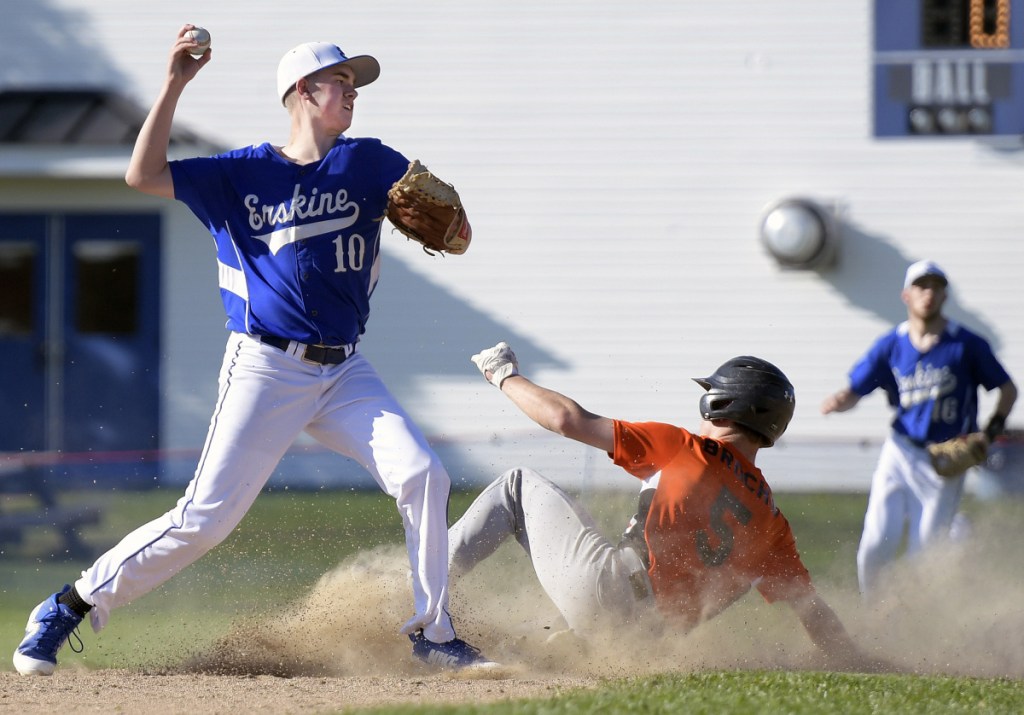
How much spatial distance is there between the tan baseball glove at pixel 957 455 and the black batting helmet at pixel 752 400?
2532 mm

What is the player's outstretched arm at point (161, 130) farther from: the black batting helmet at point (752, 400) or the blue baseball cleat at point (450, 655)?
the black batting helmet at point (752, 400)

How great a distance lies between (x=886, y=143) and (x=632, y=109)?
2525mm

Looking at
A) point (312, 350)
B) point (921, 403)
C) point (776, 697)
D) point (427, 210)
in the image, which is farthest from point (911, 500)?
point (312, 350)

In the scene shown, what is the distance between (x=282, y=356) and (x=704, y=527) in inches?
61.5

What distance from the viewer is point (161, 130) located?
4.96 metres

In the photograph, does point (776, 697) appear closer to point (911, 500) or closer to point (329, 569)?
point (329, 569)

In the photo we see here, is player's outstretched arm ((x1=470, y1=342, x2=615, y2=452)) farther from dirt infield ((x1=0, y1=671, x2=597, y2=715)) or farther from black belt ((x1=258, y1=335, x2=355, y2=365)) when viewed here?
dirt infield ((x1=0, y1=671, x2=597, y2=715))

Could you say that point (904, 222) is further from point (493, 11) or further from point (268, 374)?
point (268, 374)

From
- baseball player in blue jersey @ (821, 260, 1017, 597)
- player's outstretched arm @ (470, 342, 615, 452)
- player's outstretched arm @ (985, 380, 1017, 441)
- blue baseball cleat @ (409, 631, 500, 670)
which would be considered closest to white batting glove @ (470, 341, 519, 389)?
player's outstretched arm @ (470, 342, 615, 452)

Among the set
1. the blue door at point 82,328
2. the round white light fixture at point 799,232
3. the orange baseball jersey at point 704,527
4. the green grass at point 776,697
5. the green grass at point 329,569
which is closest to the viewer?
the green grass at point 776,697

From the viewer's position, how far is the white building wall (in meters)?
14.1

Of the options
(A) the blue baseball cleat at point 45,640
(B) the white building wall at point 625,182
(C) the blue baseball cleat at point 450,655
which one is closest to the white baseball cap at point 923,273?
(C) the blue baseball cleat at point 450,655

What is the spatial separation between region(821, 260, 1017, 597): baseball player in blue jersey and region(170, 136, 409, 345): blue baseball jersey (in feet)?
10.9

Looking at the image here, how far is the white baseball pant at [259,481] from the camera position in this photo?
16.2ft
